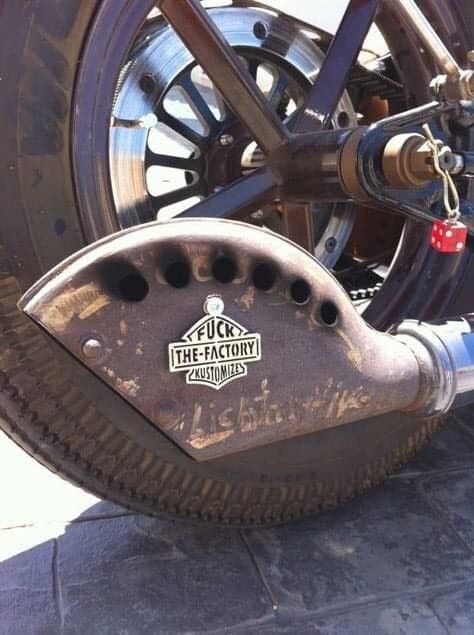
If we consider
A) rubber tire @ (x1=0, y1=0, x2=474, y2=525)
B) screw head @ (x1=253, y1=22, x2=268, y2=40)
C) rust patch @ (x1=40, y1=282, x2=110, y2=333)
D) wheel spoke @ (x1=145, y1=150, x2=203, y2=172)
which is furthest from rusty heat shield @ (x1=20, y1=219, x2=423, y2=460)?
screw head @ (x1=253, y1=22, x2=268, y2=40)

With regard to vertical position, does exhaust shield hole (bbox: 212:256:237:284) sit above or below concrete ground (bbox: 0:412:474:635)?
above

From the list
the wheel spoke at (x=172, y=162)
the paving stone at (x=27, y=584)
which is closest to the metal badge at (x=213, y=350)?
the paving stone at (x=27, y=584)

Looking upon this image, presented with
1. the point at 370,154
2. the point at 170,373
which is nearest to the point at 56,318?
the point at 170,373

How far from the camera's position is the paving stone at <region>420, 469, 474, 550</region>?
4.54 ft

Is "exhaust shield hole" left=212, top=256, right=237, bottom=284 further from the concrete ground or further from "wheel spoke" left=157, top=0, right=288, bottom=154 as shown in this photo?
the concrete ground

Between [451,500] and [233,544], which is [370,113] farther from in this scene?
[233,544]

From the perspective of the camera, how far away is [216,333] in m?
0.83

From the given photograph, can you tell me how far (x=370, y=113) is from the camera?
1764 mm

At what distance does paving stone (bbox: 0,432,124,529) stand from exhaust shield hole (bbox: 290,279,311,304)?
0.62 m

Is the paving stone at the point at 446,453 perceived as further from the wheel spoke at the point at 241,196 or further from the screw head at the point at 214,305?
the screw head at the point at 214,305

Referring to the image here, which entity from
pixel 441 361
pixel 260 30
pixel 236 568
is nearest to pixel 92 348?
pixel 441 361

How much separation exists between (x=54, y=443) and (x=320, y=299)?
40cm

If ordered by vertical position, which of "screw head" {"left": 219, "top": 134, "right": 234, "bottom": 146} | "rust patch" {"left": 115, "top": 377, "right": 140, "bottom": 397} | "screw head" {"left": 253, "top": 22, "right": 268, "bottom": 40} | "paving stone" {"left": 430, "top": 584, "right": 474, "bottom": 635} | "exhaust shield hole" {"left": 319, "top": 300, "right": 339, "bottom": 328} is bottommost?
"paving stone" {"left": 430, "top": 584, "right": 474, "bottom": 635}

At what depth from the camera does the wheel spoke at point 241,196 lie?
1.27m
